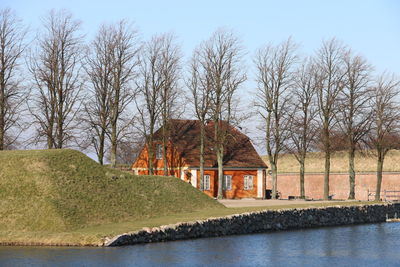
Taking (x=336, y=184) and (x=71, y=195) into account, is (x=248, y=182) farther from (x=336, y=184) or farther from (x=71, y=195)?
(x=71, y=195)

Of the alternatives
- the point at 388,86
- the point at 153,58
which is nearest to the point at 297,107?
the point at 388,86

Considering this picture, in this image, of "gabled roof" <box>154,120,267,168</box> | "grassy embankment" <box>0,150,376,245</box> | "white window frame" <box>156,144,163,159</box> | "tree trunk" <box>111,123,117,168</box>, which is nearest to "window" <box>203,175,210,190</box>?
"gabled roof" <box>154,120,267,168</box>

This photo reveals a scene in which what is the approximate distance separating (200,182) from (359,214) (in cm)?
1853

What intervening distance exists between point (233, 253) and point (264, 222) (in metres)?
12.7

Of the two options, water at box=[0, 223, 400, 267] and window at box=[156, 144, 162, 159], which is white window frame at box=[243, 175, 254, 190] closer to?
window at box=[156, 144, 162, 159]

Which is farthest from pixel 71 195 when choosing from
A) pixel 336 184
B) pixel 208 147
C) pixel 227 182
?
pixel 336 184

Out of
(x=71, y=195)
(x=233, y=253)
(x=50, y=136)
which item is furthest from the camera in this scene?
(x=50, y=136)

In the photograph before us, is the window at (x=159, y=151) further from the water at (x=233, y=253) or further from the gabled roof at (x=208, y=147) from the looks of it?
the water at (x=233, y=253)

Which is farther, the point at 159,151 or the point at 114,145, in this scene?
the point at 159,151

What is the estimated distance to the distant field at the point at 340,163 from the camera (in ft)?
262

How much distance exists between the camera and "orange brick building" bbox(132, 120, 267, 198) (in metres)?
69.2

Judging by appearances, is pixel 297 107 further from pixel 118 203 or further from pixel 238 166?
pixel 118 203

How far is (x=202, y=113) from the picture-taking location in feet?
209

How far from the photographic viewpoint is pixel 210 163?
230ft
